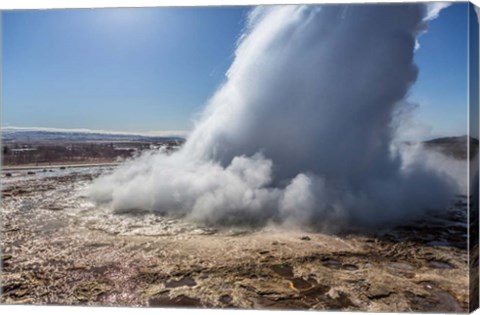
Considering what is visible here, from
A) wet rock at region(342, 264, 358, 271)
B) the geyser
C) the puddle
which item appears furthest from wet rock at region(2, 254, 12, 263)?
the puddle

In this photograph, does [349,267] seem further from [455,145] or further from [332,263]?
[455,145]

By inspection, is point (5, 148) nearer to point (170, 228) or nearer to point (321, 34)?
point (170, 228)

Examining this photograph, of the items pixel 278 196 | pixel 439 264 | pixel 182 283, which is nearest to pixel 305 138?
pixel 278 196

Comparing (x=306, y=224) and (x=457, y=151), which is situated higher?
(x=457, y=151)

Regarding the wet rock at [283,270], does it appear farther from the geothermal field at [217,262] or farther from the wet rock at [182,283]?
the wet rock at [182,283]

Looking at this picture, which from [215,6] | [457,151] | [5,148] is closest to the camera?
[457,151]

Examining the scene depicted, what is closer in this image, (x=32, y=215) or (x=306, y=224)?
(x=306, y=224)

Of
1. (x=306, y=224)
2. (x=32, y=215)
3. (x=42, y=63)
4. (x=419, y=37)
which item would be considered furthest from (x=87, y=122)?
(x=419, y=37)
